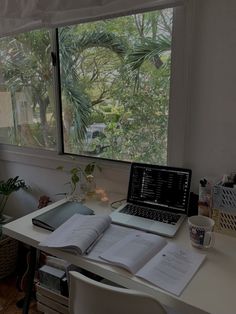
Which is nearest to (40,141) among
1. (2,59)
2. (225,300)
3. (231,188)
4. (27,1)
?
(2,59)

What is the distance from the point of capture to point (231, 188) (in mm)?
1131

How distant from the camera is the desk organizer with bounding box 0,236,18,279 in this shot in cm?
192

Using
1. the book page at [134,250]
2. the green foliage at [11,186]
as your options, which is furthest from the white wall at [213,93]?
the green foliage at [11,186]

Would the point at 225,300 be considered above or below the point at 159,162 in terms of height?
below

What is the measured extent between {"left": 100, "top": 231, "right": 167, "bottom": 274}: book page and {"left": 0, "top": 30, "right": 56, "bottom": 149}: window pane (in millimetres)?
1071

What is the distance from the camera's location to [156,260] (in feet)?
3.12

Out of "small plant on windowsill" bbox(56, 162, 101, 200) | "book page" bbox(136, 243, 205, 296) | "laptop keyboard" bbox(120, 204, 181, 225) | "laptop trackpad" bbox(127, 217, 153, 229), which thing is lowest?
"book page" bbox(136, 243, 205, 296)

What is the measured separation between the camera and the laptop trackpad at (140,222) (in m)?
1.20

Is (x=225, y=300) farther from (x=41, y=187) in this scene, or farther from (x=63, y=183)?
(x=41, y=187)

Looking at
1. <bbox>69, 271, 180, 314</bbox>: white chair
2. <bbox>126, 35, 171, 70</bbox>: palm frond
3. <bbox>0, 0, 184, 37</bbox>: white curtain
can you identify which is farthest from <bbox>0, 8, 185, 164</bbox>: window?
<bbox>69, 271, 180, 314</bbox>: white chair

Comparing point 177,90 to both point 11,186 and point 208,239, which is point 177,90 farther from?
point 11,186

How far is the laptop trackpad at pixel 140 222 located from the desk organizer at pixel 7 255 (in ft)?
3.63

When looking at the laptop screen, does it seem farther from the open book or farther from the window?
the open book

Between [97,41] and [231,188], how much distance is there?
3.56 feet
